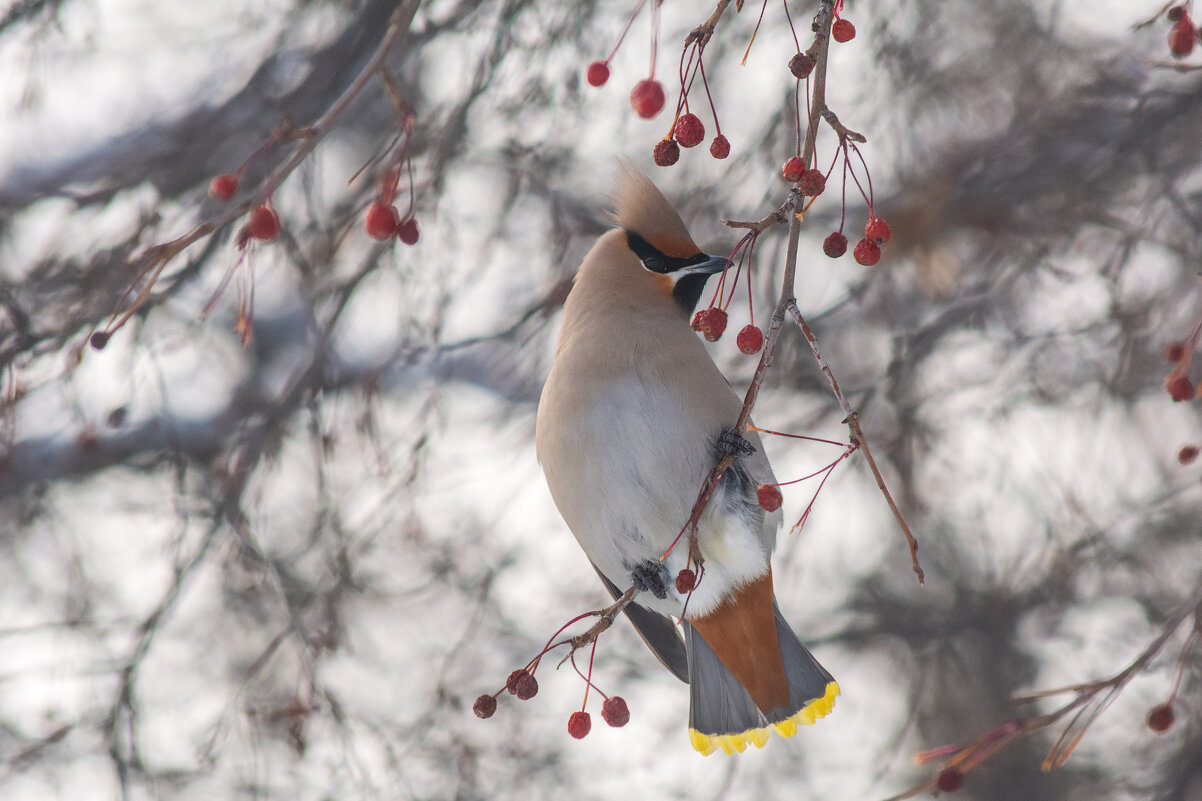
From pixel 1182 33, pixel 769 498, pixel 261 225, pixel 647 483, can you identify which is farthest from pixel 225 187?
pixel 1182 33

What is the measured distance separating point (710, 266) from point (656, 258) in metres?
0.27

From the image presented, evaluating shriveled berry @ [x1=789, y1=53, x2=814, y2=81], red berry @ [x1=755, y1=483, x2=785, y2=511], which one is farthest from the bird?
shriveled berry @ [x1=789, y1=53, x2=814, y2=81]

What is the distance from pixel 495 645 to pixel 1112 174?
11.3 feet

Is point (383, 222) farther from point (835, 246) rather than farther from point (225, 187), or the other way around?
point (835, 246)

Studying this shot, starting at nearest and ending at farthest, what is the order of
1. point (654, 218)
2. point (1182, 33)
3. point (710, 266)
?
point (1182, 33)
point (710, 266)
point (654, 218)

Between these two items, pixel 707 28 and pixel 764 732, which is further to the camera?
pixel 764 732

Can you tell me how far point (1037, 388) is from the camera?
4.95 metres

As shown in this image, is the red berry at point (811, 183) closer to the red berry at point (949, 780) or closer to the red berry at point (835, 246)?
the red berry at point (835, 246)

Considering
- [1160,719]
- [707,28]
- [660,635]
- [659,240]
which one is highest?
[707,28]

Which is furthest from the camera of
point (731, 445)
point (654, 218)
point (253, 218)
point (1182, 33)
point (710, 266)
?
point (654, 218)

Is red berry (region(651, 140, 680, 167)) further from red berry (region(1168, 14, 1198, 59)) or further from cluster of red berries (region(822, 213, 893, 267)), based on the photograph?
red berry (region(1168, 14, 1198, 59))

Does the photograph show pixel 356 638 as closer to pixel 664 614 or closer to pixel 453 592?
pixel 453 592

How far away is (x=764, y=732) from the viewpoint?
3293 mm

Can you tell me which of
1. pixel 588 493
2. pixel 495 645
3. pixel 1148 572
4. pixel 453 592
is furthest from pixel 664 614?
pixel 1148 572
